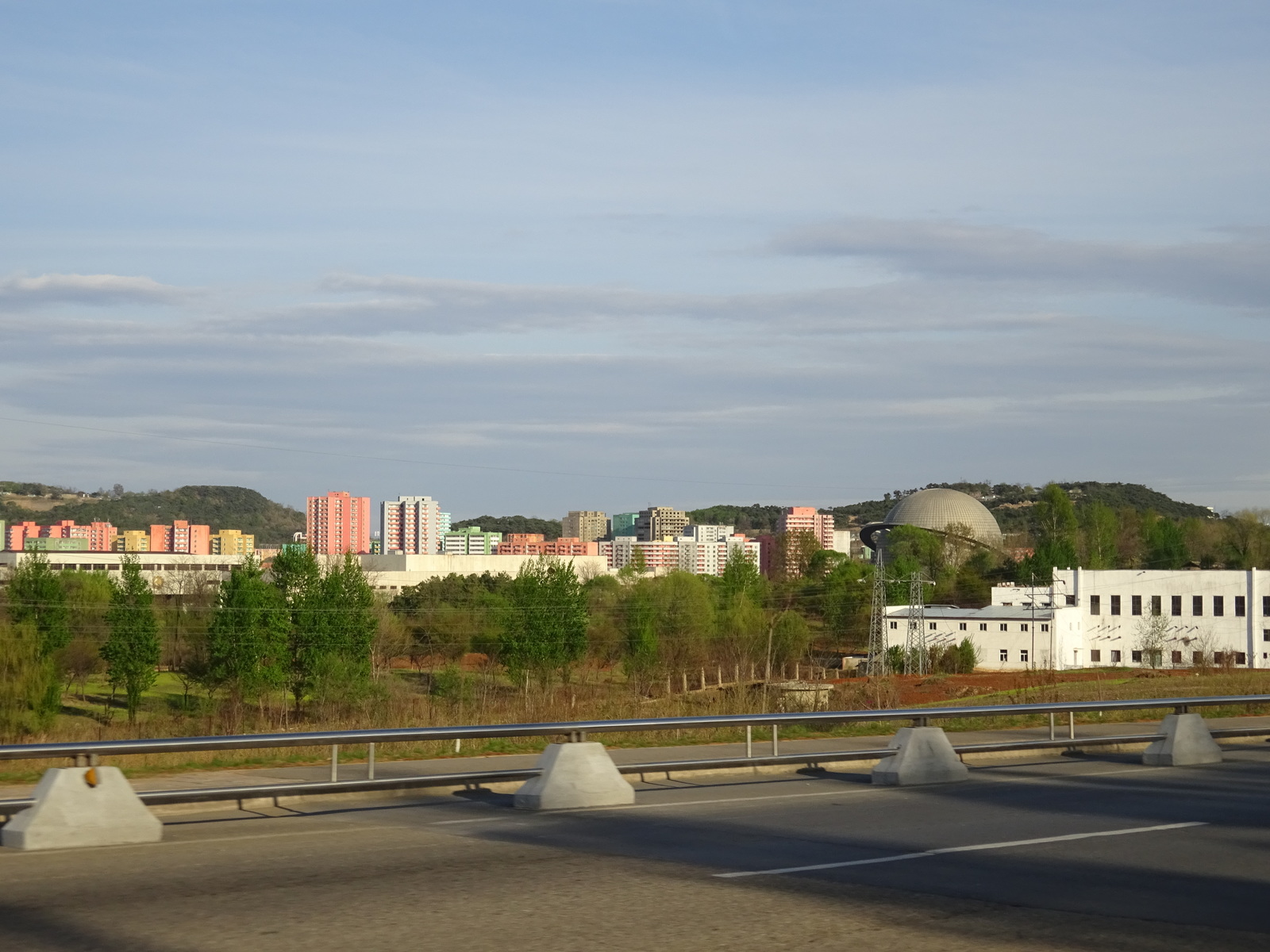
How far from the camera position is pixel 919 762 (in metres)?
15.6

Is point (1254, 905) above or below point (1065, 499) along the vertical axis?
below

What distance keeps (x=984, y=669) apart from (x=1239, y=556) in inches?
2395

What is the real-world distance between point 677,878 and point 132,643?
2441 inches

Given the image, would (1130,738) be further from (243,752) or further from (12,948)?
(12,948)

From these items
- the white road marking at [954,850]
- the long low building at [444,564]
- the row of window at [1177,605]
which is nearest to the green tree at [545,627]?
the row of window at [1177,605]

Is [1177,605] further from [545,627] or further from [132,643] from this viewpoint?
[132,643]

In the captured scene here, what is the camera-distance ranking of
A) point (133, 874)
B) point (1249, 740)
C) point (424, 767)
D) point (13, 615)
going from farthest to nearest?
1. point (13, 615)
2. point (1249, 740)
3. point (424, 767)
4. point (133, 874)

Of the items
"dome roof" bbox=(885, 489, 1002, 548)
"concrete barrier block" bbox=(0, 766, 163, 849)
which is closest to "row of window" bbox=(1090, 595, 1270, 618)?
"dome roof" bbox=(885, 489, 1002, 548)

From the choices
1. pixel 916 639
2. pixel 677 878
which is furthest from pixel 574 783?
pixel 916 639

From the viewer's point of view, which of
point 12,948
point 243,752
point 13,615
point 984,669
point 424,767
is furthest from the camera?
point 984,669

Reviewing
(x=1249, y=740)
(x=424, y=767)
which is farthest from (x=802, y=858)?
(x=1249, y=740)

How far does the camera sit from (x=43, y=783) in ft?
34.8

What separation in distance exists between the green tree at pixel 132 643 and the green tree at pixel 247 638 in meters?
3.08

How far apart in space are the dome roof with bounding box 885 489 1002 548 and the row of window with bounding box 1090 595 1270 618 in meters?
62.6
